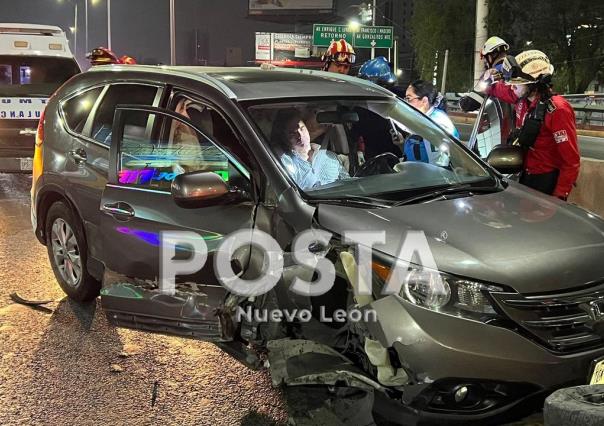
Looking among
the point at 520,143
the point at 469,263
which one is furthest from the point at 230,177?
the point at 520,143

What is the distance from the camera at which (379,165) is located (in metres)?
4.17

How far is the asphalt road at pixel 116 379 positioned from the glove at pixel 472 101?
11.8 feet

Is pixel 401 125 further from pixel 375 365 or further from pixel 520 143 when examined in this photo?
pixel 375 365

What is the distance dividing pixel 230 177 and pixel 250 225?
39 centimetres

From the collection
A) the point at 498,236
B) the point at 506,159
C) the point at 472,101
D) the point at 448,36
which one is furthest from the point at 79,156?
the point at 448,36

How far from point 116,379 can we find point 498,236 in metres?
2.38

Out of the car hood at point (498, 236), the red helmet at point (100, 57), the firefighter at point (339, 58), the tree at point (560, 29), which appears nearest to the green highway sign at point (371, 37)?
the tree at point (560, 29)

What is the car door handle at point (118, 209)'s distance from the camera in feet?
13.5

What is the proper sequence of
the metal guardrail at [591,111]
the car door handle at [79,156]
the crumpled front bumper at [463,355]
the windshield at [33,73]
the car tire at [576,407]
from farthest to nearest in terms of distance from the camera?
the metal guardrail at [591,111], the windshield at [33,73], the car door handle at [79,156], the crumpled front bumper at [463,355], the car tire at [576,407]

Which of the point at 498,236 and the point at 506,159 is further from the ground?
the point at 506,159

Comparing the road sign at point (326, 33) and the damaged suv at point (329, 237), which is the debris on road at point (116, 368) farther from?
the road sign at point (326, 33)

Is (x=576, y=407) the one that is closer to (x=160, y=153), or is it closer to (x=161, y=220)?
(x=161, y=220)

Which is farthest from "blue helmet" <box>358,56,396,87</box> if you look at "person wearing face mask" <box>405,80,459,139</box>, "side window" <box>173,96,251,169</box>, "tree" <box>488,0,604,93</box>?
"tree" <box>488,0,604,93</box>

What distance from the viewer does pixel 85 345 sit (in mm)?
4520
